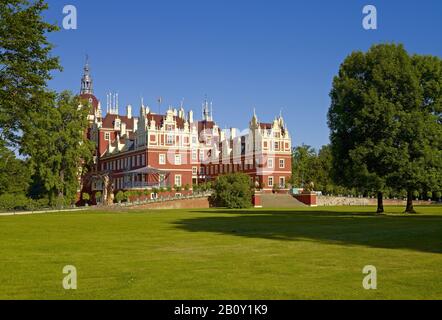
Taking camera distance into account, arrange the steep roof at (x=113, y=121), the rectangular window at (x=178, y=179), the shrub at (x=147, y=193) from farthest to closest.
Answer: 1. the steep roof at (x=113, y=121)
2. the rectangular window at (x=178, y=179)
3. the shrub at (x=147, y=193)

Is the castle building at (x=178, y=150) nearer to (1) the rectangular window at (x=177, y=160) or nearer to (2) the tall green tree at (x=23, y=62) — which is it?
(1) the rectangular window at (x=177, y=160)

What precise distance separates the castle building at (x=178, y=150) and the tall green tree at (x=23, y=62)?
53.1m

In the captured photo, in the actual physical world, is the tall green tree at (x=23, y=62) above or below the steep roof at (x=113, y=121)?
below

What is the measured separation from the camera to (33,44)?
1171 inches

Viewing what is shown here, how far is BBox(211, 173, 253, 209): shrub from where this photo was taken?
72.8 m

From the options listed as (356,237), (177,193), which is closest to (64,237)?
(356,237)

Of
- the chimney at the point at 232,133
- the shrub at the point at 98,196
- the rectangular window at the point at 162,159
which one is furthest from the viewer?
the chimney at the point at 232,133

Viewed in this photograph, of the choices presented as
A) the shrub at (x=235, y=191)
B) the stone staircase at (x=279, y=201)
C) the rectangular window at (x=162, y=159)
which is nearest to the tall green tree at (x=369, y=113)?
the shrub at (x=235, y=191)

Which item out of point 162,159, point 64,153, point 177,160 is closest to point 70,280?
point 64,153

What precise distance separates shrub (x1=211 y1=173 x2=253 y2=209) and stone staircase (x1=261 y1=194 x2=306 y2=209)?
692 centimetres

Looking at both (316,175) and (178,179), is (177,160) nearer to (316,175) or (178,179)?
(178,179)

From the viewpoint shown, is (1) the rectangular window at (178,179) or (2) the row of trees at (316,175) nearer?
(1) the rectangular window at (178,179)

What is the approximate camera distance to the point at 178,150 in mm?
91688

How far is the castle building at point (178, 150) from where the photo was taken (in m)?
89.6
